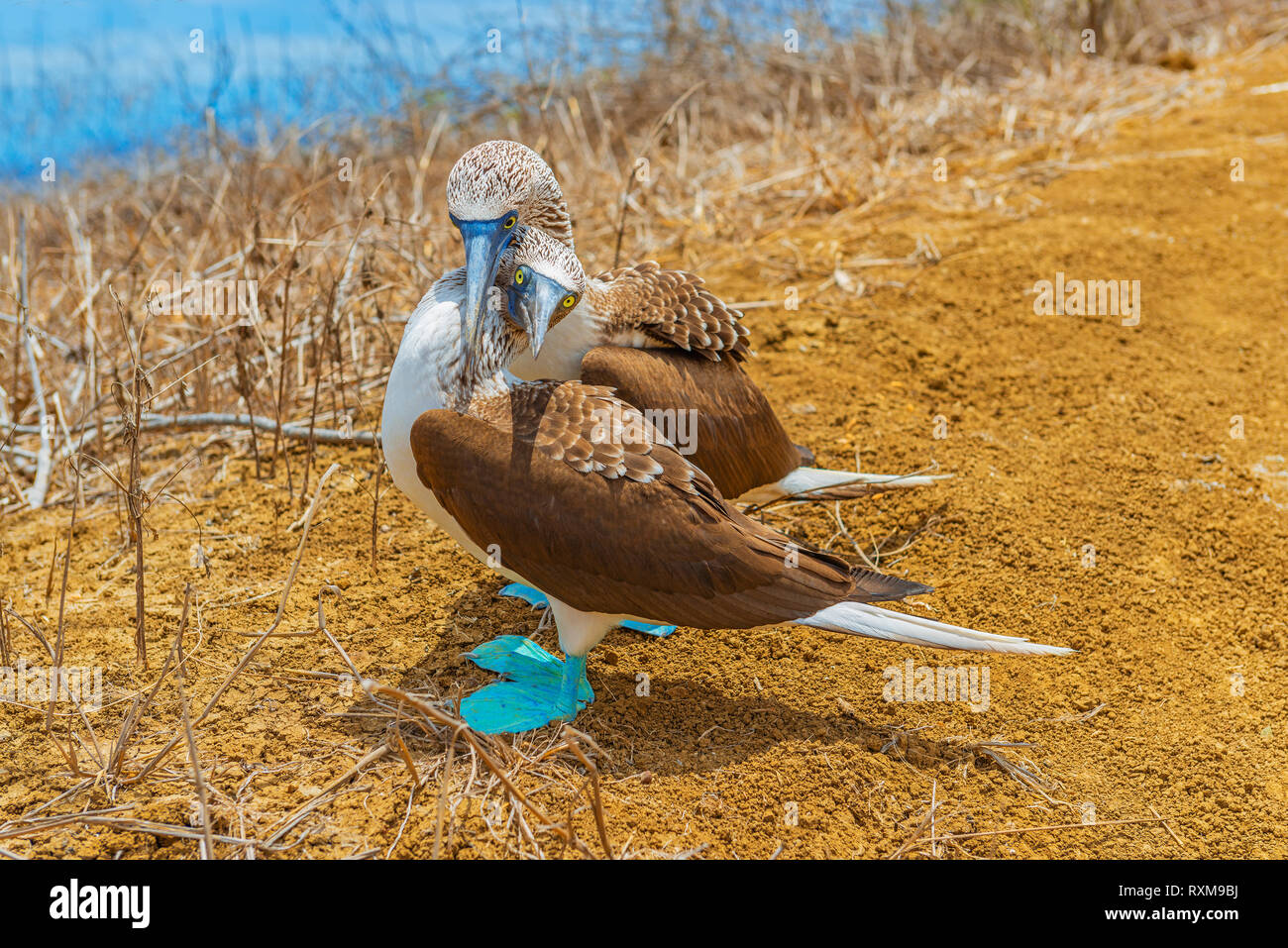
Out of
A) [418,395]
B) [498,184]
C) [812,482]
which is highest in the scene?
[498,184]

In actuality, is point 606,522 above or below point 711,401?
below

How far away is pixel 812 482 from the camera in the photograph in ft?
12.7

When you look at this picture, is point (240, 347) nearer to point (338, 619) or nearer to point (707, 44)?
point (338, 619)

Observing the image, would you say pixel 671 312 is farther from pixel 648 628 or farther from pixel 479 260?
pixel 648 628

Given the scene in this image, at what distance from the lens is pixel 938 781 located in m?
2.87

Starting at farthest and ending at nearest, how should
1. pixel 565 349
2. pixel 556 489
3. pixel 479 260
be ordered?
pixel 565 349, pixel 479 260, pixel 556 489

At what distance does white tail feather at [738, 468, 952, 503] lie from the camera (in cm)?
383

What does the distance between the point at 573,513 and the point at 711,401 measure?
917mm

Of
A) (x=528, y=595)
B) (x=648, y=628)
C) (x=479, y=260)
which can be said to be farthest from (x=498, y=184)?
(x=648, y=628)

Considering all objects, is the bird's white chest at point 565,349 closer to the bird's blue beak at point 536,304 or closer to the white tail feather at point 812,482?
the bird's blue beak at point 536,304

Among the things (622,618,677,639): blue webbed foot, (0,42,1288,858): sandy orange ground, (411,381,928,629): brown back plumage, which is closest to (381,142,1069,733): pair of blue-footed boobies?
(411,381,928,629): brown back plumage

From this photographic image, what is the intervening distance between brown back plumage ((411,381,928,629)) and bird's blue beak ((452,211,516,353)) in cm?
24

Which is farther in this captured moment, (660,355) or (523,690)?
(660,355)
